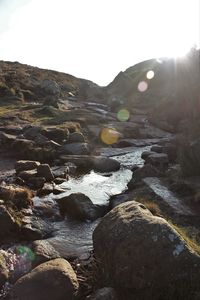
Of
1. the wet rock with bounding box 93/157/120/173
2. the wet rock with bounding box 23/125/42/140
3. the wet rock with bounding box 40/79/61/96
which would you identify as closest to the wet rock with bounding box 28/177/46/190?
the wet rock with bounding box 93/157/120/173

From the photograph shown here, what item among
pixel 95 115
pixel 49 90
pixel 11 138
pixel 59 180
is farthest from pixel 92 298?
pixel 49 90

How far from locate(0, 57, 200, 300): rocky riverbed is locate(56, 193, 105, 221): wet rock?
48mm

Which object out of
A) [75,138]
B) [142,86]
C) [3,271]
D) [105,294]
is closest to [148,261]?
[105,294]

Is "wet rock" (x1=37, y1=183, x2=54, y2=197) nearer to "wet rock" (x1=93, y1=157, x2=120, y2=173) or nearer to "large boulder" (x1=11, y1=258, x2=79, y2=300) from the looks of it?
"wet rock" (x1=93, y1=157, x2=120, y2=173)

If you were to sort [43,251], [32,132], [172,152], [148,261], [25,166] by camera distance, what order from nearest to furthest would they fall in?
[148,261]
[43,251]
[25,166]
[172,152]
[32,132]

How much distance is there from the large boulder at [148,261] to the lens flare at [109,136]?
99.9 ft

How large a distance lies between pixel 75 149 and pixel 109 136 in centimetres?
924

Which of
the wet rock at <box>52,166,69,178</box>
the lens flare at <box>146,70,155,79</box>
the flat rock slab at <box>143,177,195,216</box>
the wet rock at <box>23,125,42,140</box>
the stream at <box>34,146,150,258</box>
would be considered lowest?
the stream at <box>34,146,150,258</box>

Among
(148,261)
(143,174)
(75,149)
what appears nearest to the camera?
(148,261)

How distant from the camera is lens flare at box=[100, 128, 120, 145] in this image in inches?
1642

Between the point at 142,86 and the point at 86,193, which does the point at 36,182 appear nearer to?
the point at 86,193

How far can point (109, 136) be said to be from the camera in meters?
43.0

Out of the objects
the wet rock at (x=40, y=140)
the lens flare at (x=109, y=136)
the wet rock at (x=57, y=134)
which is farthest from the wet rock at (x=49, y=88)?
the wet rock at (x=40, y=140)

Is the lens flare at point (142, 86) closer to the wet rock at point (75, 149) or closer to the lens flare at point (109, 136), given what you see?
the lens flare at point (109, 136)
